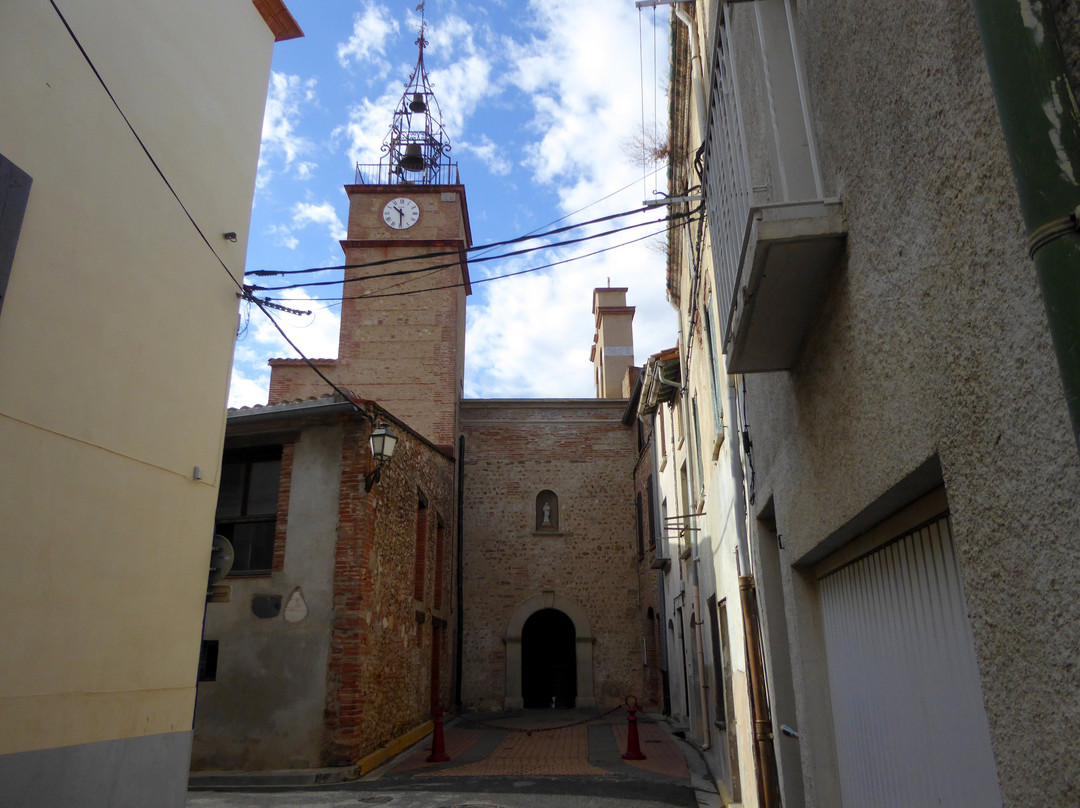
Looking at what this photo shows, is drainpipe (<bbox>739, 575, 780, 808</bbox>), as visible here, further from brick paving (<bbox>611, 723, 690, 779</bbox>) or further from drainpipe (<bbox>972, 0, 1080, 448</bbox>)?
brick paving (<bbox>611, 723, 690, 779</bbox>)

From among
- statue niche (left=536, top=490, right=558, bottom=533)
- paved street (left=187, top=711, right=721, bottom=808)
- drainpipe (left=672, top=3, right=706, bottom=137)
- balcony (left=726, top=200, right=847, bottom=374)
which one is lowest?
paved street (left=187, top=711, right=721, bottom=808)

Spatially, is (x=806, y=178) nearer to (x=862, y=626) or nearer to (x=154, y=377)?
(x=862, y=626)

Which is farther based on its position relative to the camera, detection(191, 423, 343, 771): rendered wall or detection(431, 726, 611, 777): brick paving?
detection(431, 726, 611, 777): brick paving

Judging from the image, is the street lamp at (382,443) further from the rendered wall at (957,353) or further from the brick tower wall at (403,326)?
the brick tower wall at (403,326)

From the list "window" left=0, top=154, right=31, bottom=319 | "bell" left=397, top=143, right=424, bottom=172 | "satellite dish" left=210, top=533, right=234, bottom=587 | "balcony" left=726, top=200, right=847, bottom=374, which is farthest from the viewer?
"bell" left=397, top=143, right=424, bottom=172

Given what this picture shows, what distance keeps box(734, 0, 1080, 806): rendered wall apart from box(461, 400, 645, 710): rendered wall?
1799 centimetres

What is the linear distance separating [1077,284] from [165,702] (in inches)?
276

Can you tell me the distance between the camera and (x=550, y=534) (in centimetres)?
2053

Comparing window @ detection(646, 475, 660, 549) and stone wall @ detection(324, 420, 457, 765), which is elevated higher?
window @ detection(646, 475, 660, 549)

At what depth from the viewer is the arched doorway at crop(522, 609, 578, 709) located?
20500 millimetres

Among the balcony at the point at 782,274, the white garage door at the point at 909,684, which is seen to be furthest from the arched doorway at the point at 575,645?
the balcony at the point at 782,274

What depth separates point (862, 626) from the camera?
3.09 metres

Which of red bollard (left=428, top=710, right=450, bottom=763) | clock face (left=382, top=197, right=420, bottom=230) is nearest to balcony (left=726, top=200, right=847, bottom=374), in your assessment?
red bollard (left=428, top=710, right=450, bottom=763)

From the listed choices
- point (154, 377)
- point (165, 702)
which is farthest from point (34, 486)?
point (165, 702)
